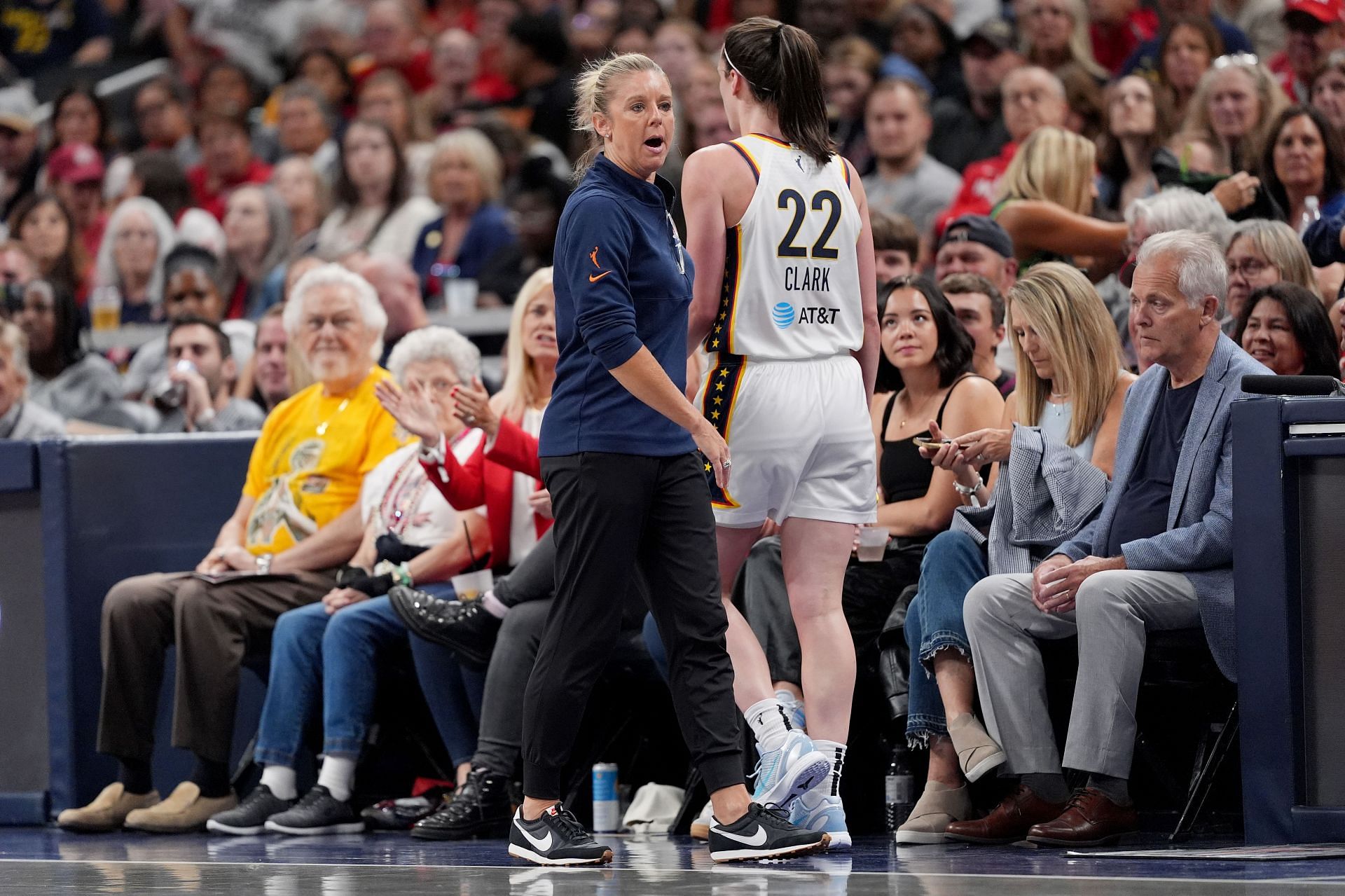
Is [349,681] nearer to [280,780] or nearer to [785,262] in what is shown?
[280,780]

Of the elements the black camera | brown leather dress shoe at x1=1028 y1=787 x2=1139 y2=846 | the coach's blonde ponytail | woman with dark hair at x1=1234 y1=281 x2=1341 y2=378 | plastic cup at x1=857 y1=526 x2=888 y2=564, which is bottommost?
brown leather dress shoe at x1=1028 y1=787 x2=1139 y2=846

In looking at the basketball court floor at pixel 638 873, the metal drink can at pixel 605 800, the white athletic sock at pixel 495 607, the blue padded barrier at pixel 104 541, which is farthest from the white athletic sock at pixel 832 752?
the blue padded barrier at pixel 104 541

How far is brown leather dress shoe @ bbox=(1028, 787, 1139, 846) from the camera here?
4.83 meters

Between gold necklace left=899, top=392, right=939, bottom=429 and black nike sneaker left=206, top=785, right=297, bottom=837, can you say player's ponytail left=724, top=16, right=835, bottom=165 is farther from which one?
black nike sneaker left=206, top=785, right=297, bottom=837

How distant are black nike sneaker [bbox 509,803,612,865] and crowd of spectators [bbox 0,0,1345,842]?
93 centimetres

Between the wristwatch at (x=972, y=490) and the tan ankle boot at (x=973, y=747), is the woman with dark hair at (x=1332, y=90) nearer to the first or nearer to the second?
the wristwatch at (x=972, y=490)

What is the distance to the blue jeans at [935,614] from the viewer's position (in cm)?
521

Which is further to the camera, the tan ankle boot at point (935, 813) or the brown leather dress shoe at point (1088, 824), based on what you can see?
the tan ankle boot at point (935, 813)

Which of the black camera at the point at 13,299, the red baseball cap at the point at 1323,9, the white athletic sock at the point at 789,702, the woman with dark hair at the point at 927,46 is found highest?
the woman with dark hair at the point at 927,46

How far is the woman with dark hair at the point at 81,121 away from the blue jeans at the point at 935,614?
9.21m

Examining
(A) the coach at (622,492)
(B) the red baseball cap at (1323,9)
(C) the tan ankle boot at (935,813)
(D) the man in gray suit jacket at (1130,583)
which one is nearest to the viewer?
(A) the coach at (622,492)

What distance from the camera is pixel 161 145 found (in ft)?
43.3

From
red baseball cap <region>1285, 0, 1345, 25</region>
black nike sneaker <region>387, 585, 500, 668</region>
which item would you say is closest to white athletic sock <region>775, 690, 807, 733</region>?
black nike sneaker <region>387, 585, 500, 668</region>

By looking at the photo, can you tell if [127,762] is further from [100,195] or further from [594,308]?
[100,195]
